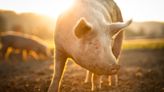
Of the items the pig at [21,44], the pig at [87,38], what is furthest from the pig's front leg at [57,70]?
the pig at [21,44]

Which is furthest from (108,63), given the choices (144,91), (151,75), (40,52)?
(40,52)

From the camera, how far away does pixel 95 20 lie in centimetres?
462

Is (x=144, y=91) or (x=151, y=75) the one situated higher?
(x=144, y=91)

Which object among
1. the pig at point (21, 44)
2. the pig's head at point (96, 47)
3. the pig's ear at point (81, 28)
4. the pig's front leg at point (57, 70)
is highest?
the pig's ear at point (81, 28)

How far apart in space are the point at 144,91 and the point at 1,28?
23706 millimetres

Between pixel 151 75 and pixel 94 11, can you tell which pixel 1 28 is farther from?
pixel 94 11

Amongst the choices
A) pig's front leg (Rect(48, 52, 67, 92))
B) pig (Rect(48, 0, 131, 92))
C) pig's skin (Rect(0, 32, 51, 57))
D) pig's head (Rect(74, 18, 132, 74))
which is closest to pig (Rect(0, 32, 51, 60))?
pig's skin (Rect(0, 32, 51, 57))

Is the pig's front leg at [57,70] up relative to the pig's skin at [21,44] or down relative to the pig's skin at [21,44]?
up

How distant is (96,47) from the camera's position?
4.38 m

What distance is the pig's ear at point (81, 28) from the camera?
4.25 m

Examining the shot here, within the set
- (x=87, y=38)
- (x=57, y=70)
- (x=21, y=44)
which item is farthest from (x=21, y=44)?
(x=87, y=38)

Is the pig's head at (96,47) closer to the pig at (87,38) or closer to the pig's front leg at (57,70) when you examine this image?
the pig at (87,38)

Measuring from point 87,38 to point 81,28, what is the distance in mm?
160

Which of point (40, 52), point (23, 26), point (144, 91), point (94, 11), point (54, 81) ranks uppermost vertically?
point (94, 11)
